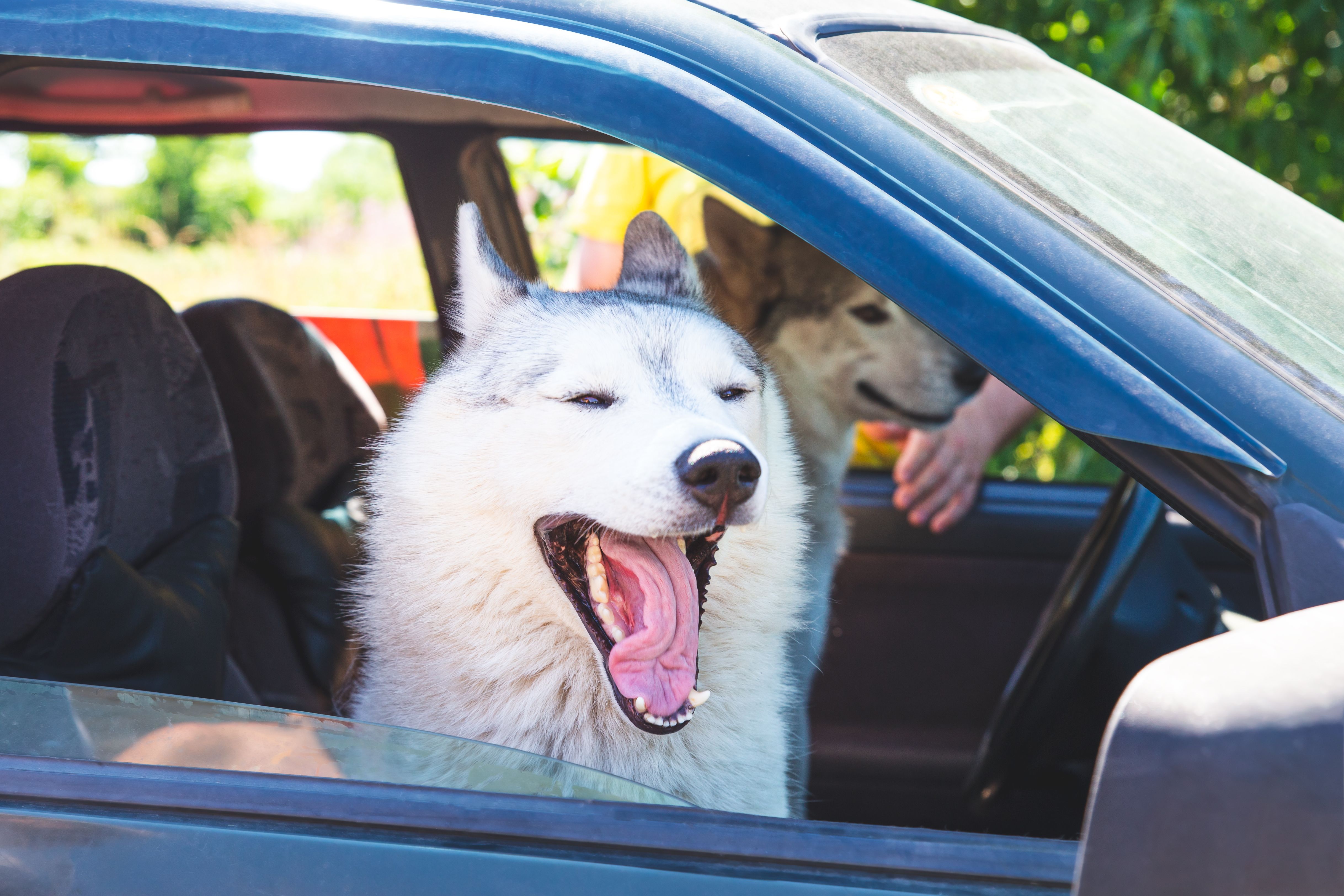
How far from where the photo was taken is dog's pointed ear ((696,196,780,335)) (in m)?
3.09

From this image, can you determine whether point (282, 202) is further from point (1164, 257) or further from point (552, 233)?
point (1164, 257)

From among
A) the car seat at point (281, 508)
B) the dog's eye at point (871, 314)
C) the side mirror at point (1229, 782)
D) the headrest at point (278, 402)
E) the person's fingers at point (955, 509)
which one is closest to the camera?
the side mirror at point (1229, 782)

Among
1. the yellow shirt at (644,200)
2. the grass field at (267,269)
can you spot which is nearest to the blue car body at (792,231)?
the yellow shirt at (644,200)

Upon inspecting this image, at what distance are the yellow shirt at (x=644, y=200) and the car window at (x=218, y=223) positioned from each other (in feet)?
22.3

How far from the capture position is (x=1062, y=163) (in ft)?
4.18

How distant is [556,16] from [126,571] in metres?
1.07

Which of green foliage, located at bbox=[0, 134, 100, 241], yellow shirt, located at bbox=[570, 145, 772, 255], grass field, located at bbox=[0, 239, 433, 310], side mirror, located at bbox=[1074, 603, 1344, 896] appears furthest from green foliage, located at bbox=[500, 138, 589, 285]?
green foliage, located at bbox=[0, 134, 100, 241]

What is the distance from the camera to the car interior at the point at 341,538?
1588 mm

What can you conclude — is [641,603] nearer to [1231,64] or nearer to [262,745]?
[262,745]

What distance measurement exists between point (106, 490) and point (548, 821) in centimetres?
104

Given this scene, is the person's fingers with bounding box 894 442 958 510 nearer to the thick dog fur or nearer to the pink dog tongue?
the thick dog fur

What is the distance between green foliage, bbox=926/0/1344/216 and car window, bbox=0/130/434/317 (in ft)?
22.8

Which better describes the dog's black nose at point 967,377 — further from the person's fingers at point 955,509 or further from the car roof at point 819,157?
the car roof at point 819,157

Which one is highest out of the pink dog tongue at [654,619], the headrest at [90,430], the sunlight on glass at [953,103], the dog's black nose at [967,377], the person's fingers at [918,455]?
the sunlight on glass at [953,103]
